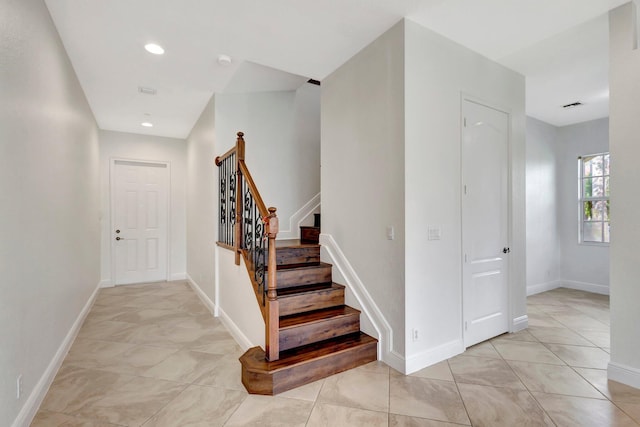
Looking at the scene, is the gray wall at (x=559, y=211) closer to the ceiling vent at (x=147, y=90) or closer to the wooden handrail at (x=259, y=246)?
the wooden handrail at (x=259, y=246)

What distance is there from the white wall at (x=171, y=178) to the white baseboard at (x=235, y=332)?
2.79 metres

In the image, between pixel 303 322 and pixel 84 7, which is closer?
pixel 84 7

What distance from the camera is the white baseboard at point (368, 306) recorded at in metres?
2.58

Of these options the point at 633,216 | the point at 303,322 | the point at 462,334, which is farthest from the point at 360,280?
the point at 633,216

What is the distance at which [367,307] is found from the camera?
2.81 meters

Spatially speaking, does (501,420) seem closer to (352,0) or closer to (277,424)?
(277,424)

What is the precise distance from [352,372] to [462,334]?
3.67 ft

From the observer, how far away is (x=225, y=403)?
2100mm

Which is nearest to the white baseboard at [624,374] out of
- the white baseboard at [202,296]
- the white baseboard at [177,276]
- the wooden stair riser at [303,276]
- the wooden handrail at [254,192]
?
the wooden stair riser at [303,276]

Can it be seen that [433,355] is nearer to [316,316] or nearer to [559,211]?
[316,316]

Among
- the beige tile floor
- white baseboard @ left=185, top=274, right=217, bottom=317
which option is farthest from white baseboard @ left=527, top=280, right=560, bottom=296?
white baseboard @ left=185, top=274, right=217, bottom=317

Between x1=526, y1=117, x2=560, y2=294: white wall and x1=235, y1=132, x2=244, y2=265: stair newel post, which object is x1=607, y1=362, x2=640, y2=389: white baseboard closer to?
x1=526, y1=117, x2=560, y2=294: white wall

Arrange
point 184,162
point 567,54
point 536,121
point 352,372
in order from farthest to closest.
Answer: point 184,162 → point 536,121 → point 567,54 → point 352,372

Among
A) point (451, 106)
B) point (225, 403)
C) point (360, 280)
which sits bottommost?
point (225, 403)
